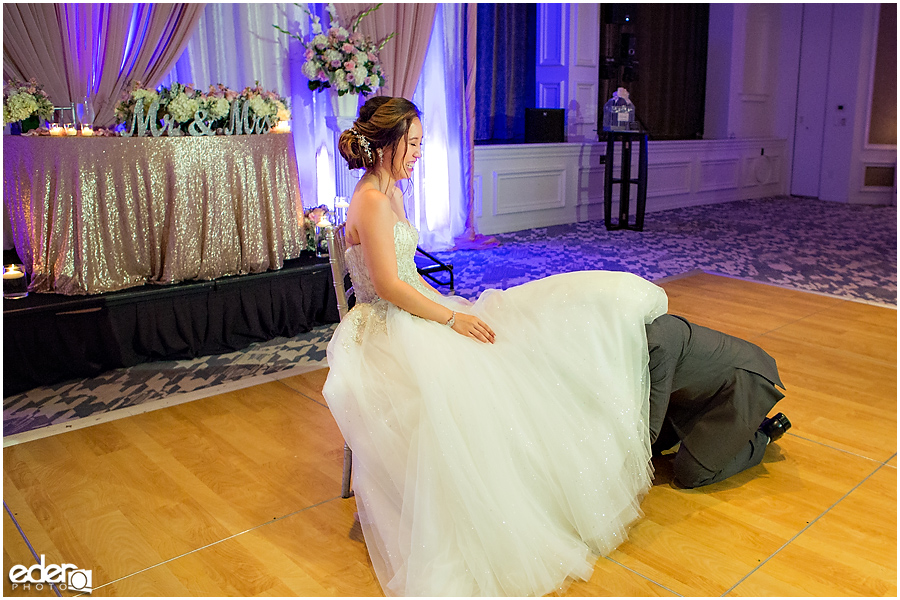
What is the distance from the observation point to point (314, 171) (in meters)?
5.86

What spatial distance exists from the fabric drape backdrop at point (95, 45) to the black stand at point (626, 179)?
4538 mm

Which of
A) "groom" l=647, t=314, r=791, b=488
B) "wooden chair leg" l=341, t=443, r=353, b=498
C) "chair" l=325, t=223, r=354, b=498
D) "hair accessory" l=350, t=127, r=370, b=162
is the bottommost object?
"wooden chair leg" l=341, t=443, r=353, b=498

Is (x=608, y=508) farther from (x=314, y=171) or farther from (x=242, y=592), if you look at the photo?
(x=314, y=171)

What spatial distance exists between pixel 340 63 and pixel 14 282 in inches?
106

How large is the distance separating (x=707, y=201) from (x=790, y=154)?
2.09 m

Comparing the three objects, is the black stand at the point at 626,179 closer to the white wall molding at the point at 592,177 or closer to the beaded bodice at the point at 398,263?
the white wall molding at the point at 592,177

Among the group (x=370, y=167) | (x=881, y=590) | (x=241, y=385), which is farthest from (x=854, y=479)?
(x=241, y=385)

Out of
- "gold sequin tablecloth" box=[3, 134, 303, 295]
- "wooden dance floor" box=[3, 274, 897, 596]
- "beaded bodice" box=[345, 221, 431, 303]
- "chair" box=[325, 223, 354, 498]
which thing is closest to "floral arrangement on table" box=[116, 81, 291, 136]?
"gold sequin tablecloth" box=[3, 134, 303, 295]

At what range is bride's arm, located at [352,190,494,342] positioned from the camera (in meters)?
2.18

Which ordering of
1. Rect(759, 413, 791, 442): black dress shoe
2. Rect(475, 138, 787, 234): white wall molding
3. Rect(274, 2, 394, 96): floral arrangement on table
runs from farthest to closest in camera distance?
Rect(475, 138, 787, 234): white wall molding < Rect(274, 2, 394, 96): floral arrangement on table < Rect(759, 413, 791, 442): black dress shoe

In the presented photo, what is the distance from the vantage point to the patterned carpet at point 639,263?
3410 mm

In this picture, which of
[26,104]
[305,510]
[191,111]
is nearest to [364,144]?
[305,510]

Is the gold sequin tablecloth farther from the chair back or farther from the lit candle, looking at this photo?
the chair back

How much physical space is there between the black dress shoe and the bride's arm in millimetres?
1147
